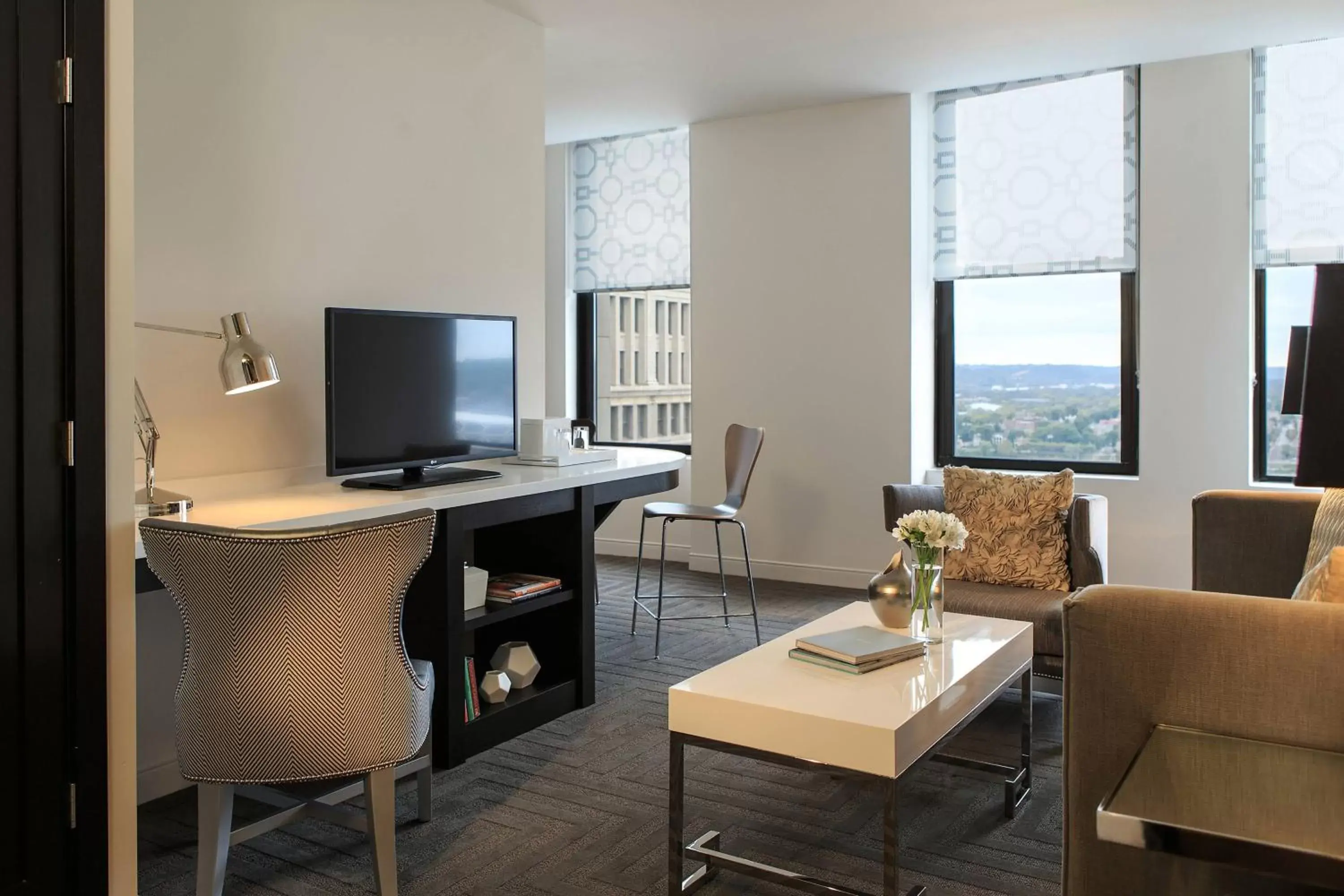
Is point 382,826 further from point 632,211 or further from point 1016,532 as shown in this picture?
point 632,211

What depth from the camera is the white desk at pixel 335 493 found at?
2764 millimetres

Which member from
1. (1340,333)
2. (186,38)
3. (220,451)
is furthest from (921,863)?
(186,38)

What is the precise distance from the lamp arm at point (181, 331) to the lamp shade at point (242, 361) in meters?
0.05

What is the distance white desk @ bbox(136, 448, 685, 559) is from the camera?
276cm

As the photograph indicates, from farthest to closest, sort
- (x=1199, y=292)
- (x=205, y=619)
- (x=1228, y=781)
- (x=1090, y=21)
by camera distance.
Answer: (x=1199, y=292)
(x=1090, y=21)
(x=205, y=619)
(x=1228, y=781)

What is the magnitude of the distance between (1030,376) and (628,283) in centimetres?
258

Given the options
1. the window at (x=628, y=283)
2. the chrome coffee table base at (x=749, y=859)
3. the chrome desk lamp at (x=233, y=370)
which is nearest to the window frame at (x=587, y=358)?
the window at (x=628, y=283)

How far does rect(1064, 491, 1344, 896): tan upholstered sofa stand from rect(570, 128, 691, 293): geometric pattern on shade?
4.87 m

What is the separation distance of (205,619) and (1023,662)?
2079mm

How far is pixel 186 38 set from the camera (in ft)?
10.5

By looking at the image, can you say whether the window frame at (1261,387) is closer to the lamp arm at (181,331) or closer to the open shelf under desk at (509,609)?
the open shelf under desk at (509,609)

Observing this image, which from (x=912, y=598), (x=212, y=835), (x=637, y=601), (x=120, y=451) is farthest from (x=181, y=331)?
(x=637, y=601)

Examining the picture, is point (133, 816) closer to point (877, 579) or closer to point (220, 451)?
point (220, 451)

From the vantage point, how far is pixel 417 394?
3.51m
